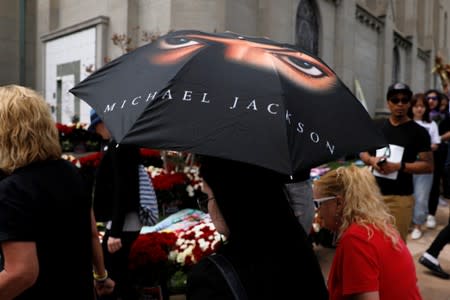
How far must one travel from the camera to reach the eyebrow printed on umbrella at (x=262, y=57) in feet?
6.84

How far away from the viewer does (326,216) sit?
2717 millimetres

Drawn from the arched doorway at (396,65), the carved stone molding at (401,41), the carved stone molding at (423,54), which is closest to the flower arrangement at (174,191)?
the arched doorway at (396,65)

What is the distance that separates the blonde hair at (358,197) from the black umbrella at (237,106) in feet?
1.21

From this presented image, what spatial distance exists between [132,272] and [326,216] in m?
2.18

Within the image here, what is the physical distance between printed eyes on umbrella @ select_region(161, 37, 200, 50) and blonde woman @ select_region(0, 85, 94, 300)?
2.16 feet

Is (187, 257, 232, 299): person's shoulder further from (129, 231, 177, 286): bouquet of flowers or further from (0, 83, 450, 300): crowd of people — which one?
(129, 231, 177, 286): bouquet of flowers

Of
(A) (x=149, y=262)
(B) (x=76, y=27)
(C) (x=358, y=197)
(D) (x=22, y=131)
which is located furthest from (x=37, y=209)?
(B) (x=76, y=27)

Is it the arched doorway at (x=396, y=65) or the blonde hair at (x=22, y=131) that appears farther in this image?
the arched doorway at (x=396, y=65)

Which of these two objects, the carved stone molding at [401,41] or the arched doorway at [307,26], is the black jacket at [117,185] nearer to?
the arched doorway at [307,26]

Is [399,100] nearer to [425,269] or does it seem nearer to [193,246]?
[193,246]

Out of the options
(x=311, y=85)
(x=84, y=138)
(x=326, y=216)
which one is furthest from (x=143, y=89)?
(x=84, y=138)

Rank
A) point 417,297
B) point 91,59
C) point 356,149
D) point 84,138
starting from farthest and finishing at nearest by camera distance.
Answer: point 91,59 → point 84,138 → point 417,297 → point 356,149

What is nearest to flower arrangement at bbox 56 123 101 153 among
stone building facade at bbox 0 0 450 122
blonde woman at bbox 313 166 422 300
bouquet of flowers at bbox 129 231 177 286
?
stone building facade at bbox 0 0 450 122

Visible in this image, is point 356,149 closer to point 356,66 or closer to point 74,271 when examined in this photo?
point 74,271
